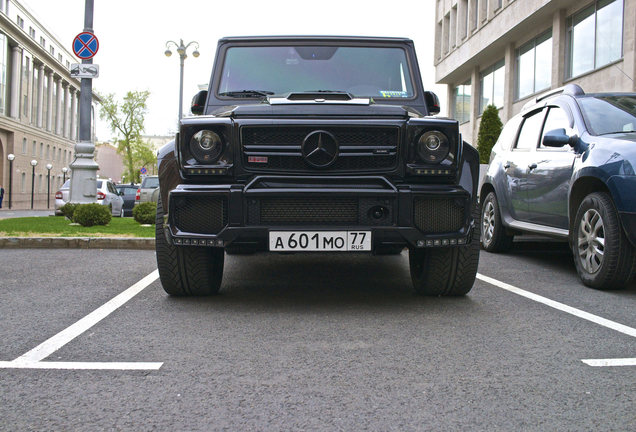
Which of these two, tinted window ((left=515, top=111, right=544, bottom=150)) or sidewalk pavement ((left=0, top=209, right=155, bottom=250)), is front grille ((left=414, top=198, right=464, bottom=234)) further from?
sidewalk pavement ((left=0, top=209, right=155, bottom=250))

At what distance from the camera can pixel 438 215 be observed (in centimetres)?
427

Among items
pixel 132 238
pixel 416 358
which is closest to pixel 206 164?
pixel 416 358

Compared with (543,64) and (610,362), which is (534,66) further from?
(610,362)

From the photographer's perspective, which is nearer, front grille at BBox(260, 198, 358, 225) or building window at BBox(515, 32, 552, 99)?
front grille at BBox(260, 198, 358, 225)

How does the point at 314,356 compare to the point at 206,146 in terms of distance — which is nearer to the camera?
the point at 314,356

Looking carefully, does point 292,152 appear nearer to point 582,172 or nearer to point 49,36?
point 582,172

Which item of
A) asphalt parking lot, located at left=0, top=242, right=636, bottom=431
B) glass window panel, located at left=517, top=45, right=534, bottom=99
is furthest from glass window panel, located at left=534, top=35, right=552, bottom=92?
asphalt parking lot, located at left=0, top=242, right=636, bottom=431

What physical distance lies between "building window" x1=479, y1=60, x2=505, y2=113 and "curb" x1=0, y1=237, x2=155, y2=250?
2265 cm

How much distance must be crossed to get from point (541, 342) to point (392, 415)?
1.49m

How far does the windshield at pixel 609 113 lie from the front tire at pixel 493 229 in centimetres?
201

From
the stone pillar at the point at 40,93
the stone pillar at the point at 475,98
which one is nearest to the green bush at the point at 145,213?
the stone pillar at the point at 475,98

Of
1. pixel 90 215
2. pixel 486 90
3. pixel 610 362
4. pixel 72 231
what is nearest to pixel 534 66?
pixel 486 90

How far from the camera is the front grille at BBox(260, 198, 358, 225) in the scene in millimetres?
4207

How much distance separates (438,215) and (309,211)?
84cm
